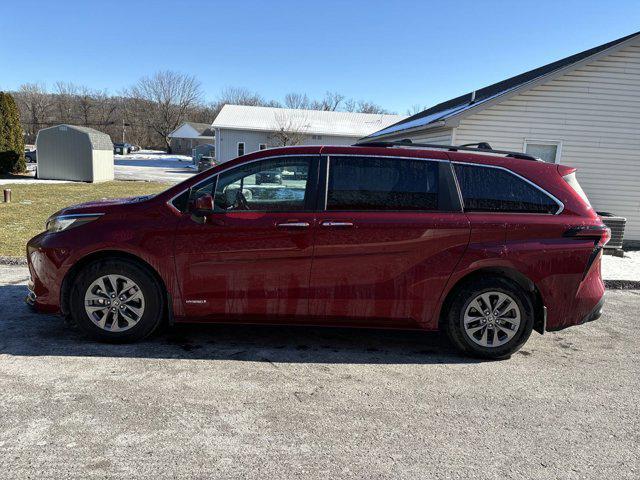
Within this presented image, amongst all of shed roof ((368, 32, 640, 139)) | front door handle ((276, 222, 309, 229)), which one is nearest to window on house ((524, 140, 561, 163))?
shed roof ((368, 32, 640, 139))

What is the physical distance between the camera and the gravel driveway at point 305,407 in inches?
102

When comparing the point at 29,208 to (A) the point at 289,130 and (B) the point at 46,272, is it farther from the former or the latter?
(A) the point at 289,130

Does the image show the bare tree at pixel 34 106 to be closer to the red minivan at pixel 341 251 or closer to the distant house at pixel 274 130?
the distant house at pixel 274 130

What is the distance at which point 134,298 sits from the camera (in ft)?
13.3

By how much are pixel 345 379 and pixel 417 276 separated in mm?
1102

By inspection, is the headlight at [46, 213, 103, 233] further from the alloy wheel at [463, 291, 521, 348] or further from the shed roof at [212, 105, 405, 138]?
the shed roof at [212, 105, 405, 138]

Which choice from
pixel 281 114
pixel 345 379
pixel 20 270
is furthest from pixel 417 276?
pixel 281 114

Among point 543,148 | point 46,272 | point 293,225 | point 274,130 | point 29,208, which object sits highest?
point 274,130

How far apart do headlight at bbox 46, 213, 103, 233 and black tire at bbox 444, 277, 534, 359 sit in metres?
3.32

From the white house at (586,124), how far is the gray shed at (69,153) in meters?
19.5

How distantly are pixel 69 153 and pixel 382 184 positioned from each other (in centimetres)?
2434

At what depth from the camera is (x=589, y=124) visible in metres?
10.6

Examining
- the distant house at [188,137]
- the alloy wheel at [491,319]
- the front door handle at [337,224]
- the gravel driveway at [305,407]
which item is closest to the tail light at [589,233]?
the alloy wheel at [491,319]

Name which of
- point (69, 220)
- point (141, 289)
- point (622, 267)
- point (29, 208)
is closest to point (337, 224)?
point (141, 289)
